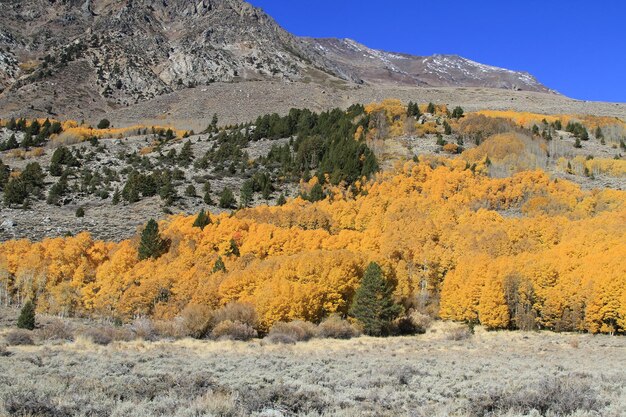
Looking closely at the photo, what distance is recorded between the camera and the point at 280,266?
5956cm

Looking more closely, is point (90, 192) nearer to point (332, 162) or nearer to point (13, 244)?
point (13, 244)

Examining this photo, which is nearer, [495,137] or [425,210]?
[425,210]

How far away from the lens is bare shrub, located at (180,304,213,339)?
156 ft

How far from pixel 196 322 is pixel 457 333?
25.2 m

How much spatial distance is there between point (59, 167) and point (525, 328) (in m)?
84.3

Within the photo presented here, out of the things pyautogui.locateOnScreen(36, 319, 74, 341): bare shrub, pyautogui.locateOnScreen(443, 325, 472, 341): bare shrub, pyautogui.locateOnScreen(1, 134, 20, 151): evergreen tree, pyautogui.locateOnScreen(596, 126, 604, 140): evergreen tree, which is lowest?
pyautogui.locateOnScreen(36, 319, 74, 341): bare shrub

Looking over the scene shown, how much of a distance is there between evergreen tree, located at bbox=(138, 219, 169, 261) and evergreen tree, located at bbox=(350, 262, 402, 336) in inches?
1035

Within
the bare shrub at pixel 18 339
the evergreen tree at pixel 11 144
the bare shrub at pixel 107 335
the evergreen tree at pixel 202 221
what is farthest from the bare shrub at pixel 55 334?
the evergreen tree at pixel 11 144

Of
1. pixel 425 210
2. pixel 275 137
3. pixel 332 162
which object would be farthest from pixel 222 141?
pixel 425 210

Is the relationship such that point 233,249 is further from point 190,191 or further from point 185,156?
point 185,156

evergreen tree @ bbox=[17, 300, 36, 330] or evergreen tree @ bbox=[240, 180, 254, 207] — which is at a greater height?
evergreen tree @ bbox=[240, 180, 254, 207]

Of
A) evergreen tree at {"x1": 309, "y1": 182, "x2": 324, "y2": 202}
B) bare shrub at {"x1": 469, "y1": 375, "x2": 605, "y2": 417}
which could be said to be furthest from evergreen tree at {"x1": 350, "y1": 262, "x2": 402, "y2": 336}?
bare shrub at {"x1": 469, "y1": 375, "x2": 605, "y2": 417}

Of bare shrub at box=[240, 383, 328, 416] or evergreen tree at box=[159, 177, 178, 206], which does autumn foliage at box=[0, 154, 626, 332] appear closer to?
evergreen tree at box=[159, 177, 178, 206]

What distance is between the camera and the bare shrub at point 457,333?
51.5 meters
